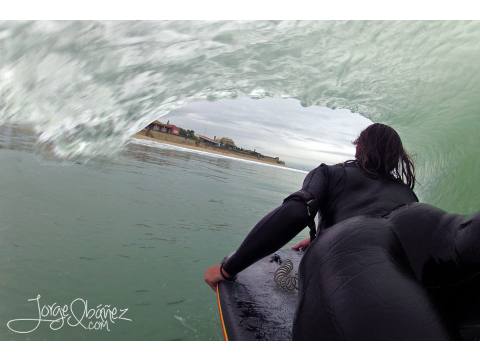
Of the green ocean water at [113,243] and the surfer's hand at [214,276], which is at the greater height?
the surfer's hand at [214,276]

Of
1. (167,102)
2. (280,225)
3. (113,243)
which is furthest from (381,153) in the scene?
(113,243)

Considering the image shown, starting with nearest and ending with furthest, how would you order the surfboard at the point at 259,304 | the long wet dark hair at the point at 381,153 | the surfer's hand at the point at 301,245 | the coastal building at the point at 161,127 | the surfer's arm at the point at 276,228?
the surfer's arm at the point at 276,228, the long wet dark hair at the point at 381,153, the surfboard at the point at 259,304, the surfer's hand at the point at 301,245, the coastal building at the point at 161,127

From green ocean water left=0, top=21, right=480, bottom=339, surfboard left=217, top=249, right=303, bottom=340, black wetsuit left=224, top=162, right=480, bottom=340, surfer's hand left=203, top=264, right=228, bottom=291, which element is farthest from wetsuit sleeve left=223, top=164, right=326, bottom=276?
green ocean water left=0, top=21, right=480, bottom=339

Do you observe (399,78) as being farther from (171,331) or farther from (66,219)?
(66,219)

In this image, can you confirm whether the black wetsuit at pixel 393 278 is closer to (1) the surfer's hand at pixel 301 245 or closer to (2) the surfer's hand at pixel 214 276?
(2) the surfer's hand at pixel 214 276

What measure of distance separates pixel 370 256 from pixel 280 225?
347 mm

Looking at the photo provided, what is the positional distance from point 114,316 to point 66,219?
9.76ft

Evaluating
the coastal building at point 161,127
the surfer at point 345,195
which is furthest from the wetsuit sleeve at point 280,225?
the coastal building at point 161,127

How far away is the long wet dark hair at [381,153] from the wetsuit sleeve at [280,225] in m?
0.20

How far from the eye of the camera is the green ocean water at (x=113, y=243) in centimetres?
287

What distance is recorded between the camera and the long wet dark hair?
1.42 meters

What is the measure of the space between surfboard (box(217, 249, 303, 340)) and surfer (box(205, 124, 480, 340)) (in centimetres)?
36

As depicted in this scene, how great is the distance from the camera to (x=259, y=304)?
174 cm

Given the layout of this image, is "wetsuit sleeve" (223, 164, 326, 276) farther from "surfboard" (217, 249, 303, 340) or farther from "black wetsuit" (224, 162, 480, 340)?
"surfboard" (217, 249, 303, 340)
